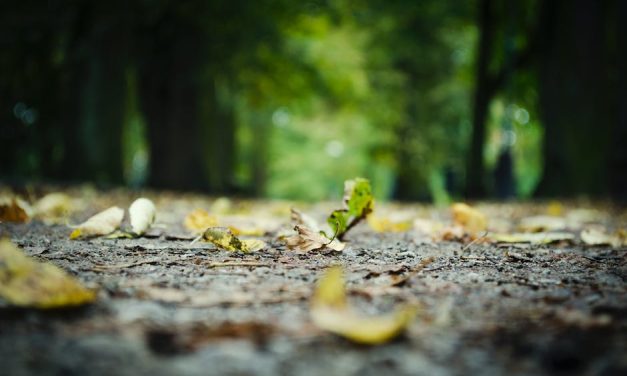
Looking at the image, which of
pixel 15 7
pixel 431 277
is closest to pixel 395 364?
pixel 431 277

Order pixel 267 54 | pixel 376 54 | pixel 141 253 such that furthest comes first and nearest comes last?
pixel 376 54, pixel 267 54, pixel 141 253

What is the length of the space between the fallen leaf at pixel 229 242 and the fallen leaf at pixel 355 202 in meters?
0.41

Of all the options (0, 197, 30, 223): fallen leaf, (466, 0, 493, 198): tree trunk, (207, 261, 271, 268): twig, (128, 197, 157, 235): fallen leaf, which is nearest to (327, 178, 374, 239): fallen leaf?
(207, 261, 271, 268): twig

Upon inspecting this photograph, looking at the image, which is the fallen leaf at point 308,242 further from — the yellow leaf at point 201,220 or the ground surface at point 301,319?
the yellow leaf at point 201,220

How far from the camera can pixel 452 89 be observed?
52.3 feet

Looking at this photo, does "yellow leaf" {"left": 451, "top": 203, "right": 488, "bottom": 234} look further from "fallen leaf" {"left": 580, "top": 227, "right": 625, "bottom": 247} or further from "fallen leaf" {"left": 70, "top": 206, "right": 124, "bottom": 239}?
"fallen leaf" {"left": 70, "top": 206, "right": 124, "bottom": 239}

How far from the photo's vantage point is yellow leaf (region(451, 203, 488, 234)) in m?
3.04

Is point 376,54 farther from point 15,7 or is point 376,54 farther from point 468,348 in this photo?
point 468,348

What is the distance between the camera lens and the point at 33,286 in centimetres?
108

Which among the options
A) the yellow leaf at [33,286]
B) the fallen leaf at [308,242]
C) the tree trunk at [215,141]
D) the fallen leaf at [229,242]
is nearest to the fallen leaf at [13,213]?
the fallen leaf at [229,242]

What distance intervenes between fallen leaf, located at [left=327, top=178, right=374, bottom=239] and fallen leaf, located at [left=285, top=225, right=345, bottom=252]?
214mm

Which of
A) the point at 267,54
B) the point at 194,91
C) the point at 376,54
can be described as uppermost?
the point at 376,54

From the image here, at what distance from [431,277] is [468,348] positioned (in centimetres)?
63

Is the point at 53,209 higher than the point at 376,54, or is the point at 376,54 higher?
the point at 376,54
